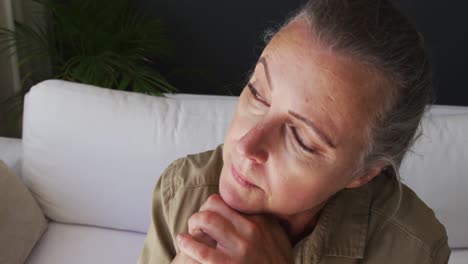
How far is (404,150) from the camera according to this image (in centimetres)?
90

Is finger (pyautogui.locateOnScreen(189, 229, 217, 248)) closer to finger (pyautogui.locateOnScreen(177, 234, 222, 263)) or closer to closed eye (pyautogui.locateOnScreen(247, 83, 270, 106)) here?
finger (pyautogui.locateOnScreen(177, 234, 222, 263))

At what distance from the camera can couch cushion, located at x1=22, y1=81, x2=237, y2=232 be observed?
4.97ft

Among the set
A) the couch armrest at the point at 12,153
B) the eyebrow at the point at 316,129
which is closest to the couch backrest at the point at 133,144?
the couch armrest at the point at 12,153

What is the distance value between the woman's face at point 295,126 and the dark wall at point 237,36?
58.3 inches

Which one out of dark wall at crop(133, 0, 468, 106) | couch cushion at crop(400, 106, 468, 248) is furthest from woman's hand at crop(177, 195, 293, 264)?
dark wall at crop(133, 0, 468, 106)

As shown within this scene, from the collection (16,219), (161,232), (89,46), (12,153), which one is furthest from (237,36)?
(161,232)

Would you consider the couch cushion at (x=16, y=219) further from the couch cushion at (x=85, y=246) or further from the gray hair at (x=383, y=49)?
the gray hair at (x=383, y=49)

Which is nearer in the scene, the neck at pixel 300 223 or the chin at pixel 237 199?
the chin at pixel 237 199

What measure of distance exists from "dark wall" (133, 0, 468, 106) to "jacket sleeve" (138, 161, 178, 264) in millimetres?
1321

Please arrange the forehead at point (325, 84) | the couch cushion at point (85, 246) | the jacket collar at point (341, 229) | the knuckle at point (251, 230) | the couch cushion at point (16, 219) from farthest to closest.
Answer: the couch cushion at point (85, 246)
the couch cushion at point (16, 219)
the jacket collar at point (341, 229)
the knuckle at point (251, 230)
the forehead at point (325, 84)

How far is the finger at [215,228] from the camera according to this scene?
0.81 metres

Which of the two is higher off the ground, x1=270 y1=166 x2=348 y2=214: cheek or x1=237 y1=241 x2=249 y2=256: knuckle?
x1=270 y1=166 x2=348 y2=214: cheek

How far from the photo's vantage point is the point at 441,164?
1.51 metres

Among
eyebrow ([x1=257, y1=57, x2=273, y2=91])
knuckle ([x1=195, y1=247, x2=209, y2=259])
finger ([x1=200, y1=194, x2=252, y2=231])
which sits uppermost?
eyebrow ([x1=257, y1=57, x2=273, y2=91])
